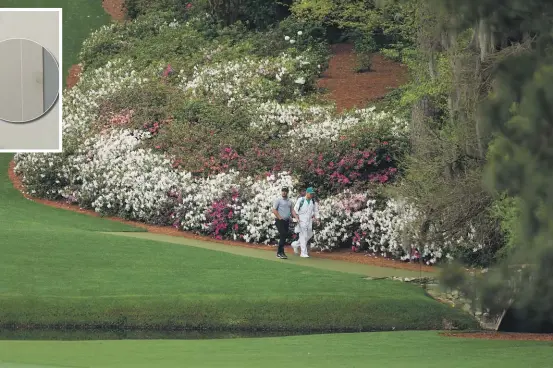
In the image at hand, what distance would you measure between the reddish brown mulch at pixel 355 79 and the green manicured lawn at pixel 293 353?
61.2ft

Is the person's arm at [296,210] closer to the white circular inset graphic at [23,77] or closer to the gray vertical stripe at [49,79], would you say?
the gray vertical stripe at [49,79]

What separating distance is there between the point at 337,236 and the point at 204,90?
883cm

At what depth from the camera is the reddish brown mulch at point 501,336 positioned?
1775 centimetres

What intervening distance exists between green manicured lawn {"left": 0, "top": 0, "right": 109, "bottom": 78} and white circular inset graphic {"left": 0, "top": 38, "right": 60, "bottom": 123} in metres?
25.6

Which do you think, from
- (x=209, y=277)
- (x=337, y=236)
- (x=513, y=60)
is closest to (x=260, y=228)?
(x=337, y=236)

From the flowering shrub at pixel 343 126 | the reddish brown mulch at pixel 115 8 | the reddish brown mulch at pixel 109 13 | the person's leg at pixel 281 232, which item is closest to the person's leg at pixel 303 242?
the person's leg at pixel 281 232

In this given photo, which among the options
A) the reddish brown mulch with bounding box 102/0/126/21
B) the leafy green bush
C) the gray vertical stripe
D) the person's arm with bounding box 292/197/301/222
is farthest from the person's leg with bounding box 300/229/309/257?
the reddish brown mulch with bounding box 102/0/126/21

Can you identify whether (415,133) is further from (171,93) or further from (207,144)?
(171,93)

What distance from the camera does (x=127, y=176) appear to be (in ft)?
101

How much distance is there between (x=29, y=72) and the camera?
732 inches

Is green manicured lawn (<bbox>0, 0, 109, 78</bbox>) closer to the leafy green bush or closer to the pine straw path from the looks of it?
the pine straw path

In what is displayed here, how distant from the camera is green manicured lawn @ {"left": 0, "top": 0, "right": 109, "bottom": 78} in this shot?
46.0m

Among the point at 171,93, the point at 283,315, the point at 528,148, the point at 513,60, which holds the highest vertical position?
the point at 171,93

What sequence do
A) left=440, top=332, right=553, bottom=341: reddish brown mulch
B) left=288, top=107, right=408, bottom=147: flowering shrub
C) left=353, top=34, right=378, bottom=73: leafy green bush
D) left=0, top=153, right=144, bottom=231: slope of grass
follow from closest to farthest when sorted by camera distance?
left=440, top=332, right=553, bottom=341: reddish brown mulch, left=0, top=153, right=144, bottom=231: slope of grass, left=288, top=107, right=408, bottom=147: flowering shrub, left=353, top=34, right=378, bottom=73: leafy green bush
